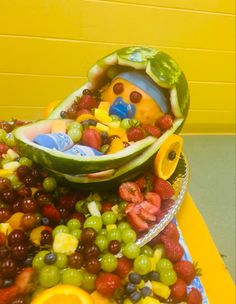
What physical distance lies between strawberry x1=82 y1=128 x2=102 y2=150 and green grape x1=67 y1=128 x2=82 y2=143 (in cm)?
1

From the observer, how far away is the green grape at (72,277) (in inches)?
31.3

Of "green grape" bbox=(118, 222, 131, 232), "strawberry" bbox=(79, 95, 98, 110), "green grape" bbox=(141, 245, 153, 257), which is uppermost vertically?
"strawberry" bbox=(79, 95, 98, 110)

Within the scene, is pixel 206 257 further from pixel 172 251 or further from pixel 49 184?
pixel 49 184

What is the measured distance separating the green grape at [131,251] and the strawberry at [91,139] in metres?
0.26

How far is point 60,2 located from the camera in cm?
159

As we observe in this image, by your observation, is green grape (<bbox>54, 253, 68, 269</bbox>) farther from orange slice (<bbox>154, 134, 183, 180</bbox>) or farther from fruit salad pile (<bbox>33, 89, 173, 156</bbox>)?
orange slice (<bbox>154, 134, 183, 180</bbox>)

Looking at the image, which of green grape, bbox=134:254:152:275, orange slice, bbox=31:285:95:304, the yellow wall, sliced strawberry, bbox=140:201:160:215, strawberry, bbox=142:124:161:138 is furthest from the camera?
the yellow wall

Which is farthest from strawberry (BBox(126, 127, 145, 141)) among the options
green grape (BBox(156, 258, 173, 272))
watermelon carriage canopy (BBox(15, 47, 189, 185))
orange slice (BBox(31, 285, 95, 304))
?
orange slice (BBox(31, 285, 95, 304))

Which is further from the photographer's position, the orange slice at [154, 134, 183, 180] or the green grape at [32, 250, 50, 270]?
the orange slice at [154, 134, 183, 180]

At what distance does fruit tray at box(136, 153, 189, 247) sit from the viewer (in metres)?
0.92

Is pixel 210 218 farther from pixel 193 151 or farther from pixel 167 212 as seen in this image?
pixel 167 212

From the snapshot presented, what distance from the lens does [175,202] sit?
1019mm

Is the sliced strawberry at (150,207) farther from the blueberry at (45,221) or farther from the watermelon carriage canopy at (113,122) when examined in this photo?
the blueberry at (45,221)

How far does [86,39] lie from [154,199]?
0.99 m
